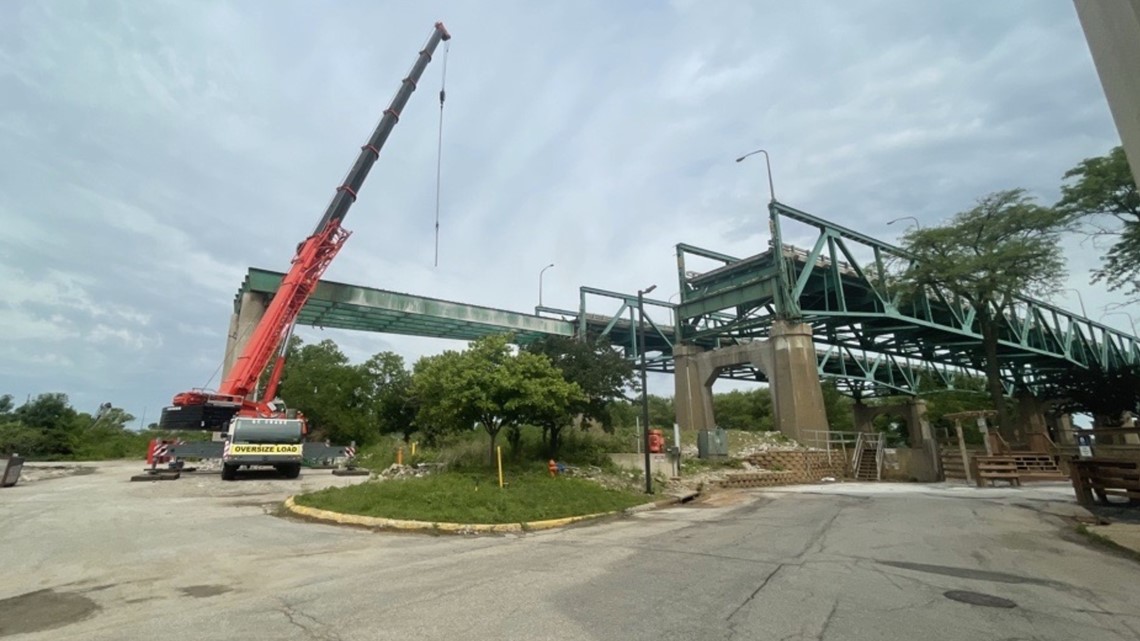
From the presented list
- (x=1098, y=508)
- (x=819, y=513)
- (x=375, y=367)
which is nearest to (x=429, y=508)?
(x=819, y=513)

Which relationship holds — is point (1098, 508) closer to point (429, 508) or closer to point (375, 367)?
point (429, 508)

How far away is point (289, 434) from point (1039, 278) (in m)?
38.3

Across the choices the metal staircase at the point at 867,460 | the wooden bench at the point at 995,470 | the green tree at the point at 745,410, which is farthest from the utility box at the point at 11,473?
the green tree at the point at 745,410

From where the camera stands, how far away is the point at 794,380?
35.1 metres

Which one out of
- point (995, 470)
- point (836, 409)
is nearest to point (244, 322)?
point (995, 470)

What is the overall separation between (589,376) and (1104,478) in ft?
49.6

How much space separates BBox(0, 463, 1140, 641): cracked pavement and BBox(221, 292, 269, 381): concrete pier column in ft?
55.2

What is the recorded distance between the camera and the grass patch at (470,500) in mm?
12352

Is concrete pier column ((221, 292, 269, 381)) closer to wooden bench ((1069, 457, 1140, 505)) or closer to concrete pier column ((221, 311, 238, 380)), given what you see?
concrete pier column ((221, 311, 238, 380))

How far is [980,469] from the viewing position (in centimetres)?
2148

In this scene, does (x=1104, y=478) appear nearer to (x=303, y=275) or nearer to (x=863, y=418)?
(x=303, y=275)

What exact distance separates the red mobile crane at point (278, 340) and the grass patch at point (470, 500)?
30.9ft

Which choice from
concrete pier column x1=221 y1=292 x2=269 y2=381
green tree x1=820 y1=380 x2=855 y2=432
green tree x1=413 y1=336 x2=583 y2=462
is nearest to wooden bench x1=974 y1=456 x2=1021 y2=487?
green tree x1=413 y1=336 x2=583 y2=462

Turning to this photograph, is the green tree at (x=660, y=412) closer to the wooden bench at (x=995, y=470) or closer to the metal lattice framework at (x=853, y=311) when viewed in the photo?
the metal lattice framework at (x=853, y=311)
